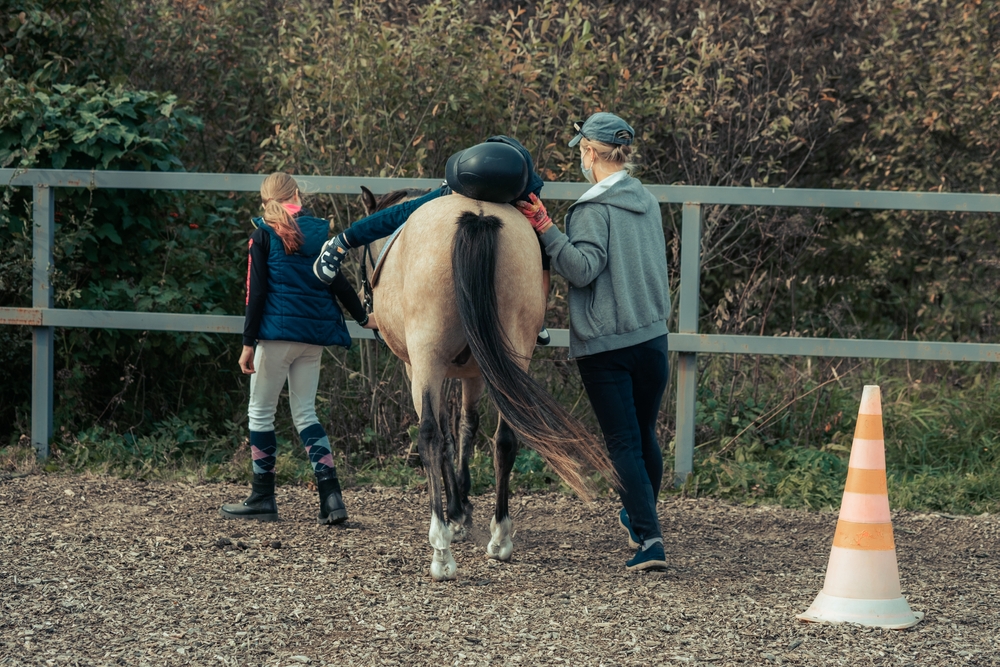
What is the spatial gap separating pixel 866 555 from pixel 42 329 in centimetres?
471

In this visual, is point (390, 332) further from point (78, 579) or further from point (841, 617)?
point (841, 617)

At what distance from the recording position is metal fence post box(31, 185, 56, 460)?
614 centimetres

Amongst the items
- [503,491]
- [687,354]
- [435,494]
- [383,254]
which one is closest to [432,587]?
[435,494]

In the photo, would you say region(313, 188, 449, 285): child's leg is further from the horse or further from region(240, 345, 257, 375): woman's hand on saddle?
region(240, 345, 257, 375): woman's hand on saddle

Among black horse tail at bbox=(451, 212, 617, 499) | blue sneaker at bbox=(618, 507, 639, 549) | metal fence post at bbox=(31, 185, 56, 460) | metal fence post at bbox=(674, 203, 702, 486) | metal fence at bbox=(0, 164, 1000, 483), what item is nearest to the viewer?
black horse tail at bbox=(451, 212, 617, 499)

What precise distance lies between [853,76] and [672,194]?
426 centimetres

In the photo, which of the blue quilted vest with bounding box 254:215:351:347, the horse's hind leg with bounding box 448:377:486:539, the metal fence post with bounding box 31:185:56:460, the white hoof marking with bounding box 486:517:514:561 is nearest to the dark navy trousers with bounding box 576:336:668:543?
the white hoof marking with bounding box 486:517:514:561

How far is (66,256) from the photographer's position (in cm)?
632

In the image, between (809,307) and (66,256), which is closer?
(66,256)

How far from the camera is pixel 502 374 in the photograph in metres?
3.97

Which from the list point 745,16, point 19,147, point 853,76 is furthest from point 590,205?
point 853,76

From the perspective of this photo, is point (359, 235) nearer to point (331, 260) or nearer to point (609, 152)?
point (331, 260)

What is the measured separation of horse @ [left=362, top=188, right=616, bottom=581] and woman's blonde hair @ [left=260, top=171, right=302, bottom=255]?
68 cm

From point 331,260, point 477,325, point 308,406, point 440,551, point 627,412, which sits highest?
point 331,260
